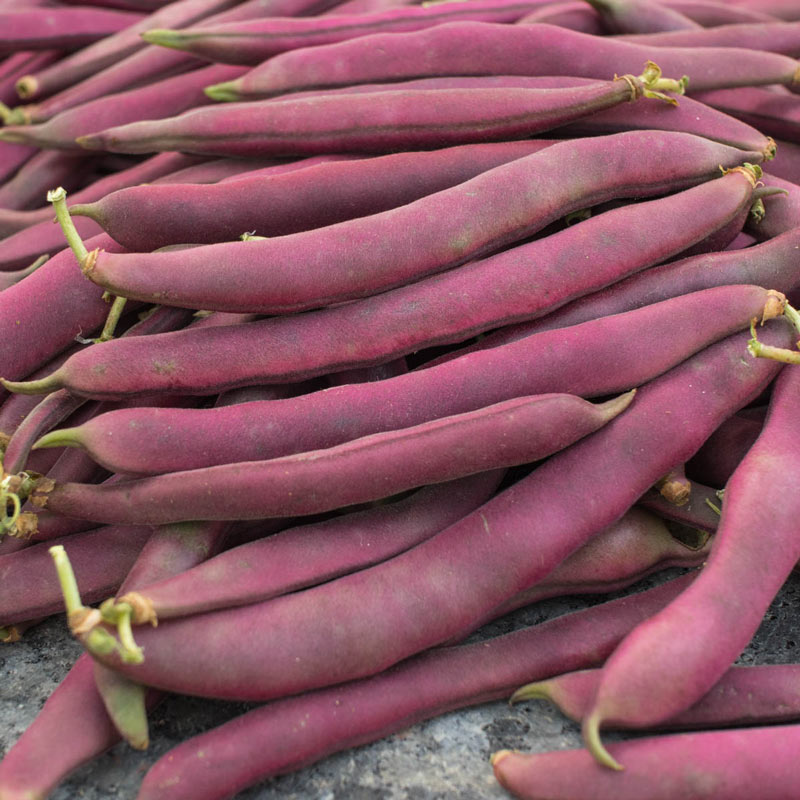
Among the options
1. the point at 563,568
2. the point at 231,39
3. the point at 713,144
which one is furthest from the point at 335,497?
the point at 231,39

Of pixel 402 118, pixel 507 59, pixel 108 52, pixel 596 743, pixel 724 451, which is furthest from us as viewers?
pixel 108 52

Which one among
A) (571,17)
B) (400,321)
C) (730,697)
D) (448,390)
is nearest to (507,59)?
(571,17)

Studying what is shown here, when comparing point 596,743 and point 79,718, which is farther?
point 79,718

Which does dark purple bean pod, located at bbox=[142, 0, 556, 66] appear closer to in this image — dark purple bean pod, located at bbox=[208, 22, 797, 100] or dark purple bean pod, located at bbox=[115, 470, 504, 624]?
dark purple bean pod, located at bbox=[208, 22, 797, 100]

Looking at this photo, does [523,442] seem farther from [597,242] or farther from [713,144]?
[713,144]

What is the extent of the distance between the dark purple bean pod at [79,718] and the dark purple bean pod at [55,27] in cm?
187

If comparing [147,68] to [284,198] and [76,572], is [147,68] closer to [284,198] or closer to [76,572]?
[284,198]

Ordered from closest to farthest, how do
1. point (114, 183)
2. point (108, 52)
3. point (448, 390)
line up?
point (448, 390) → point (114, 183) → point (108, 52)

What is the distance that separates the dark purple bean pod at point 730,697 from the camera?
4.00 ft

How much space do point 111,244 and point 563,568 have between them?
3.40 ft

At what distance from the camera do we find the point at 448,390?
4.58 feet

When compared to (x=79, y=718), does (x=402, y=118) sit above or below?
above

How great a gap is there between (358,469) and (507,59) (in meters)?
1.10

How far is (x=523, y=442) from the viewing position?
132cm
